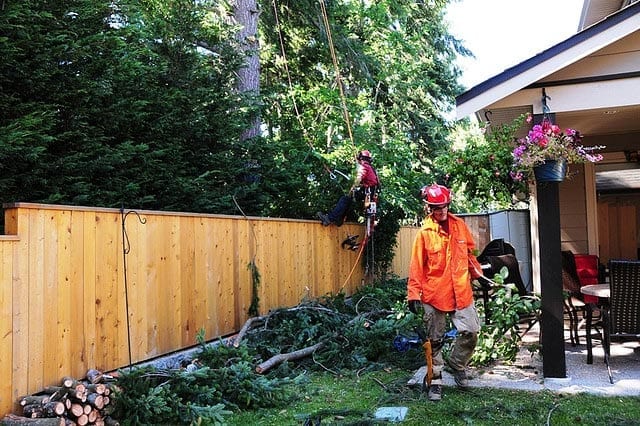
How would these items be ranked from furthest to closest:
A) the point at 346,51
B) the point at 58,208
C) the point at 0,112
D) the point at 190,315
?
the point at 346,51 < the point at 190,315 < the point at 0,112 < the point at 58,208

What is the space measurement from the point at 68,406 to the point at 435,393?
9.46 ft

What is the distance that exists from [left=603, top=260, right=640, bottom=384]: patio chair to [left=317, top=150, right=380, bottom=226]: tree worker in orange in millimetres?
4806

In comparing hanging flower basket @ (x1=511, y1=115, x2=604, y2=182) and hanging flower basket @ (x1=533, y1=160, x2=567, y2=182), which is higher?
hanging flower basket @ (x1=511, y1=115, x2=604, y2=182)

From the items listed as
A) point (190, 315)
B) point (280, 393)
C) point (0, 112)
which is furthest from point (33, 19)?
point (280, 393)

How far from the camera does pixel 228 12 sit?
1133 cm

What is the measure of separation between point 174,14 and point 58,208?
4737 millimetres

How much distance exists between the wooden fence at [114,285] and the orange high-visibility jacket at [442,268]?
2473 millimetres

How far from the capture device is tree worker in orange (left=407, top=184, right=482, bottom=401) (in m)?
4.84

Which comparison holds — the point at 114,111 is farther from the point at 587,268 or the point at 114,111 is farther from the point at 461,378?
the point at 587,268

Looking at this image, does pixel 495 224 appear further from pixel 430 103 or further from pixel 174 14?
pixel 430 103

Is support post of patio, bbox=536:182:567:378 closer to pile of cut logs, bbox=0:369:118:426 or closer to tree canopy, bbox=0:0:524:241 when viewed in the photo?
tree canopy, bbox=0:0:524:241

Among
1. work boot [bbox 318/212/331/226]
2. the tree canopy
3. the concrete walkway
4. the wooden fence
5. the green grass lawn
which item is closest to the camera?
the wooden fence

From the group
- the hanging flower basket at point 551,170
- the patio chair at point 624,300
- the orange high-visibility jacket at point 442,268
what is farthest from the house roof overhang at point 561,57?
the patio chair at point 624,300

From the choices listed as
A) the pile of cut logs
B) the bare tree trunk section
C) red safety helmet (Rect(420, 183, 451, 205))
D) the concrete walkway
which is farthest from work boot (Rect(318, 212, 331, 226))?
the pile of cut logs
